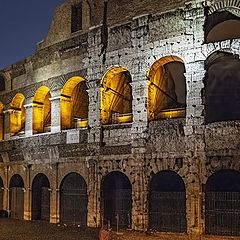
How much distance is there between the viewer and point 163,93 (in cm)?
1677

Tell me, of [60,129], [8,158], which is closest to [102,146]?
[60,129]

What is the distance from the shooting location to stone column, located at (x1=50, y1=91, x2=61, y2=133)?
18.2 m

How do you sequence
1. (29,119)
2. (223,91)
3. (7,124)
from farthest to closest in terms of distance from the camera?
1. (7,124)
2. (29,119)
3. (223,91)

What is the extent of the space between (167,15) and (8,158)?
1065cm

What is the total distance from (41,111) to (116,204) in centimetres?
605

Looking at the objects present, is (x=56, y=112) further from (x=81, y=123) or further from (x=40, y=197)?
(x=40, y=197)

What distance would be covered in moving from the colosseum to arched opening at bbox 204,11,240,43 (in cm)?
3

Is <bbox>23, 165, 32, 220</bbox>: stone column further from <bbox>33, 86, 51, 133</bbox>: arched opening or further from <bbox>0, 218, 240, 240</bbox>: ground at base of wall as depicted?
<bbox>33, 86, 51, 133</bbox>: arched opening

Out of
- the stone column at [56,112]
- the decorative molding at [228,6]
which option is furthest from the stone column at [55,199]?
the decorative molding at [228,6]

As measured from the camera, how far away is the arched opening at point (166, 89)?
15.6m

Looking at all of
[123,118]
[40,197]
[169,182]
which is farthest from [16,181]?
[169,182]

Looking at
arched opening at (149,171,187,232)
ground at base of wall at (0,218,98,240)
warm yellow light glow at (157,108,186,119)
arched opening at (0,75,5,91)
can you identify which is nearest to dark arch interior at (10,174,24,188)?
ground at base of wall at (0,218,98,240)

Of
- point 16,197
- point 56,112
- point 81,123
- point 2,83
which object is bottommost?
point 16,197

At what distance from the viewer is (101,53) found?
16797mm
